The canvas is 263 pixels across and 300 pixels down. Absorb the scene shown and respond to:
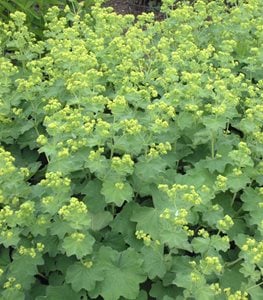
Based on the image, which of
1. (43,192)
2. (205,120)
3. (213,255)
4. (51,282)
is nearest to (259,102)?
(205,120)

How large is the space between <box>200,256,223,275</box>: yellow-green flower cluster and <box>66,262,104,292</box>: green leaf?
48 cm

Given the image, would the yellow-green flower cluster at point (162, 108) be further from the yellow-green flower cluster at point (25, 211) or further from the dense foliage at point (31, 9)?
the dense foliage at point (31, 9)

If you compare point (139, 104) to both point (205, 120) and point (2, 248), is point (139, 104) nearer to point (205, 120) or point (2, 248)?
point (205, 120)

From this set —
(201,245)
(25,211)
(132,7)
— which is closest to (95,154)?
(25,211)

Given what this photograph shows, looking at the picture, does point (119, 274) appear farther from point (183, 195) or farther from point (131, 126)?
point (131, 126)

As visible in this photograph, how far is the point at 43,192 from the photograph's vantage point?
278cm

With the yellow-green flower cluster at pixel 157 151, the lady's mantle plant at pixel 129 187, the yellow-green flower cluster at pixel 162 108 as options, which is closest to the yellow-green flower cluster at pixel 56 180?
the lady's mantle plant at pixel 129 187

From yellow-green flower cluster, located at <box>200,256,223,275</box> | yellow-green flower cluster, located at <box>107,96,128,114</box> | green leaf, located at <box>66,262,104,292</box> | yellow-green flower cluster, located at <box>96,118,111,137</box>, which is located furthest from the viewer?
yellow-green flower cluster, located at <box>107,96,128,114</box>

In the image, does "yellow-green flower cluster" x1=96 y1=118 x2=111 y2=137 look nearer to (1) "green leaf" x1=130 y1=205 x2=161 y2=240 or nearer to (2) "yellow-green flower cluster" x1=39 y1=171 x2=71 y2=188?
(2) "yellow-green flower cluster" x1=39 y1=171 x2=71 y2=188

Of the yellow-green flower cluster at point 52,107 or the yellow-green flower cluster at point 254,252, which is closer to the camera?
the yellow-green flower cluster at point 254,252

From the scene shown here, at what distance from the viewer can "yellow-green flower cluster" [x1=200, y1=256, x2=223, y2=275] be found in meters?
2.29

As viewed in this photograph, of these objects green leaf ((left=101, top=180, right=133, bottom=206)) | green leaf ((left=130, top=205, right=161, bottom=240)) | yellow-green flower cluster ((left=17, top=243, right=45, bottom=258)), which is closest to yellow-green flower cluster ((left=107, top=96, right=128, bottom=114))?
green leaf ((left=101, top=180, right=133, bottom=206))

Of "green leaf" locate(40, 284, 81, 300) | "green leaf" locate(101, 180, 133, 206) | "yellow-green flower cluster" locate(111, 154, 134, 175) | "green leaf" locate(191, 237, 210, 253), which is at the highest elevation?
"yellow-green flower cluster" locate(111, 154, 134, 175)

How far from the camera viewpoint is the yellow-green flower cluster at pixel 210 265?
229 centimetres
